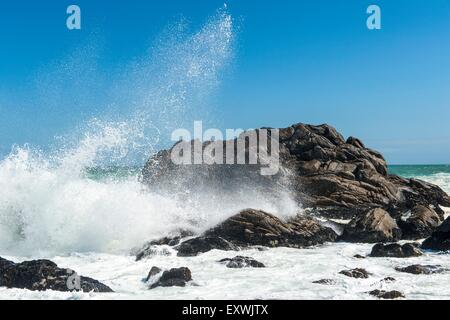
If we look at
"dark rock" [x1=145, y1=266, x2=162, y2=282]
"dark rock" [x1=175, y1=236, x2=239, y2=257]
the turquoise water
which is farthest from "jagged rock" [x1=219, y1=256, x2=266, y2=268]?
the turquoise water

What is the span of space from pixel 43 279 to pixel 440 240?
38.7 feet

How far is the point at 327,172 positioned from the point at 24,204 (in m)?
14.3

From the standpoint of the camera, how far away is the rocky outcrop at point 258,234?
648 inches

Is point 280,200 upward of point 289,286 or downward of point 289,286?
upward

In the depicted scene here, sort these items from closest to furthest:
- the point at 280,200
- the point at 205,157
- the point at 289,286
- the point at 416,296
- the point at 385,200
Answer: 1. the point at 416,296
2. the point at 289,286
3. the point at 280,200
4. the point at 385,200
5. the point at 205,157

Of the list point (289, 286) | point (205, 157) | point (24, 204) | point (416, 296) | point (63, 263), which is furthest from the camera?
point (205, 157)

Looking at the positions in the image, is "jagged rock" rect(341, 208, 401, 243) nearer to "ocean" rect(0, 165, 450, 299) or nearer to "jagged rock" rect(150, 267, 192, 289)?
"ocean" rect(0, 165, 450, 299)

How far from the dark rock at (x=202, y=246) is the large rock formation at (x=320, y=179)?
7.47 metres

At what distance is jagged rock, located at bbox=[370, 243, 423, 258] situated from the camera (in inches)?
595

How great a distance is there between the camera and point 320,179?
2520 cm

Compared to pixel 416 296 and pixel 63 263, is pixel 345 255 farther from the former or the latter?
pixel 63 263

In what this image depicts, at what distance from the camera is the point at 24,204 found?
18.9 meters

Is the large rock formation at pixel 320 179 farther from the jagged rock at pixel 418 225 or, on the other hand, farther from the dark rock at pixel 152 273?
the dark rock at pixel 152 273

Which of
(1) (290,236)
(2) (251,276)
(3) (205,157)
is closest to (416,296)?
(2) (251,276)
